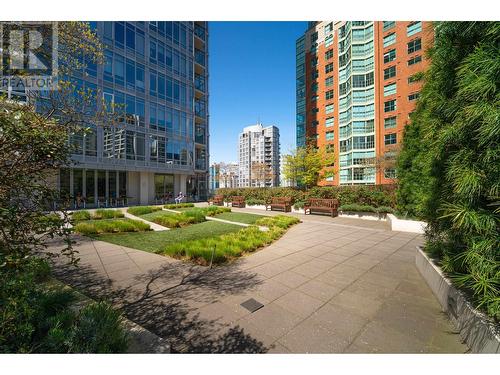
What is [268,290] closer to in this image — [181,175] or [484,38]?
[484,38]

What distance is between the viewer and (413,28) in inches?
1298

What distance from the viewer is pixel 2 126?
2.25m

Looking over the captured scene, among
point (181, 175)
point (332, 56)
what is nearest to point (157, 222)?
point (181, 175)

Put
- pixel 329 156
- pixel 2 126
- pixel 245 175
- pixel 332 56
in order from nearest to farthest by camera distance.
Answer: pixel 2 126
pixel 329 156
pixel 332 56
pixel 245 175

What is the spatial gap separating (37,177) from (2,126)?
0.83 metres

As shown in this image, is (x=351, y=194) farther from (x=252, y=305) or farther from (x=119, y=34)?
(x=119, y=34)

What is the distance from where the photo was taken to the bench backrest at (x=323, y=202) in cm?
1549

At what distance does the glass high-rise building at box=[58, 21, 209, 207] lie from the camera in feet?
72.0

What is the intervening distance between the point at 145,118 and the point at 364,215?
25155 millimetres

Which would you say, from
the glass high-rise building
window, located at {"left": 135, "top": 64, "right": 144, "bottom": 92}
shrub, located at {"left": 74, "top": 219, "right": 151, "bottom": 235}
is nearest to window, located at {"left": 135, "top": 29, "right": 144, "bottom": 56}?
the glass high-rise building

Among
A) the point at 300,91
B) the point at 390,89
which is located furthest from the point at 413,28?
the point at 300,91

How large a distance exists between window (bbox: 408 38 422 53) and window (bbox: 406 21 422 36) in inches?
52.4

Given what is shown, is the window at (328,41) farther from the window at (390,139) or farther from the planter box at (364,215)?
the planter box at (364,215)

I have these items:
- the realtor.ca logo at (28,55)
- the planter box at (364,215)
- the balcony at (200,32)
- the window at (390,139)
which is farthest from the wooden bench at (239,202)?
the balcony at (200,32)
